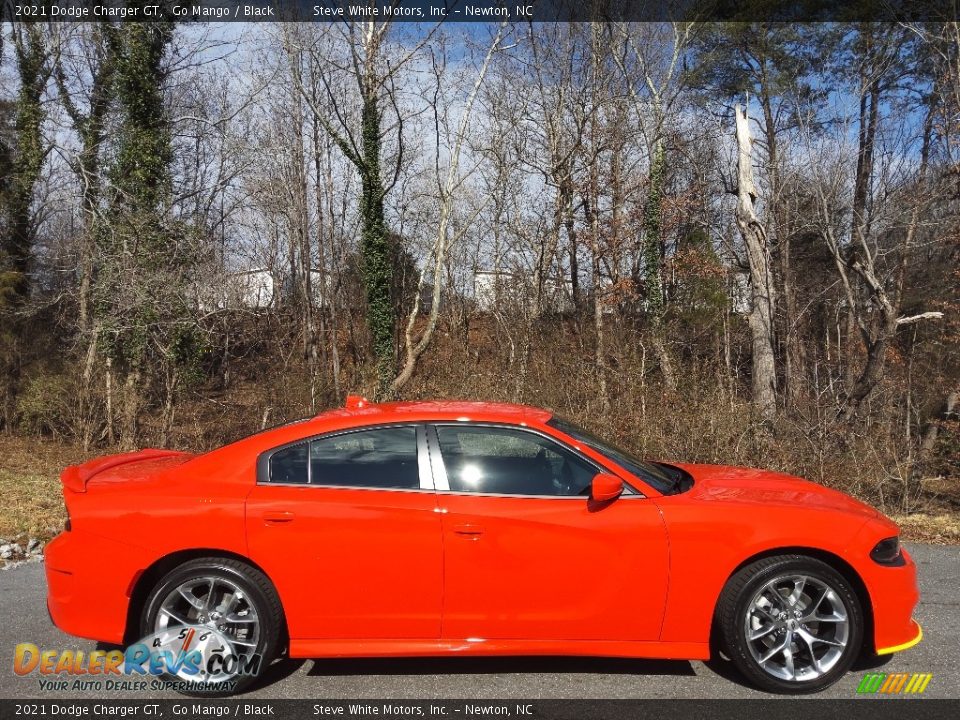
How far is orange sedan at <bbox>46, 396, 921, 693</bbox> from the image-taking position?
372cm

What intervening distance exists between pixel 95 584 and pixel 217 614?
66 cm

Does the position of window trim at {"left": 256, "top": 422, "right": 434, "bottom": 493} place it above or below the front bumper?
above

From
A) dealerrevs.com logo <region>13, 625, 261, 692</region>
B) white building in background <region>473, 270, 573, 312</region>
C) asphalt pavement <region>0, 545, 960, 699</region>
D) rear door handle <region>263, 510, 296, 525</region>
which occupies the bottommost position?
asphalt pavement <region>0, 545, 960, 699</region>

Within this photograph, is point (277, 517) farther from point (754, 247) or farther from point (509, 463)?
point (754, 247)

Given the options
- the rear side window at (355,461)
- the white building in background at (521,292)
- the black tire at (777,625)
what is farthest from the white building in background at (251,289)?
the black tire at (777,625)

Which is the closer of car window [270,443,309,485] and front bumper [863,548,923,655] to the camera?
front bumper [863,548,923,655]

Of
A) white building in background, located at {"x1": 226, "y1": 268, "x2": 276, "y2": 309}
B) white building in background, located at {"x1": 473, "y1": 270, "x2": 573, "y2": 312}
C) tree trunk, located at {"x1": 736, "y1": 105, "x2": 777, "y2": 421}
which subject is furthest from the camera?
white building in background, located at {"x1": 473, "y1": 270, "x2": 573, "y2": 312}

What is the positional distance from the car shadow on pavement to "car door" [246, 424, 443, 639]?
1.16 feet

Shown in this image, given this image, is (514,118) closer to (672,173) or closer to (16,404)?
(672,173)

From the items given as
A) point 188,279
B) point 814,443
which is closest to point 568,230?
point 188,279

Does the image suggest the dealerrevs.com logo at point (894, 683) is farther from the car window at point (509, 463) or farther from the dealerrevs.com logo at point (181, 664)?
the dealerrevs.com logo at point (181, 664)

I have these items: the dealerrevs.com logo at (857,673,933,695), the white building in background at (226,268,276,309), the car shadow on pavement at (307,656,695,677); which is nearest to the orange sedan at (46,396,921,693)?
the dealerrevs.com logo at (857,673,933,695)

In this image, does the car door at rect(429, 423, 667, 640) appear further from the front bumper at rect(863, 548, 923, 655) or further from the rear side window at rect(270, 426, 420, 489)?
the front bumper at rect(863, 548, 923, 655)

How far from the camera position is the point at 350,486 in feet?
12.8
